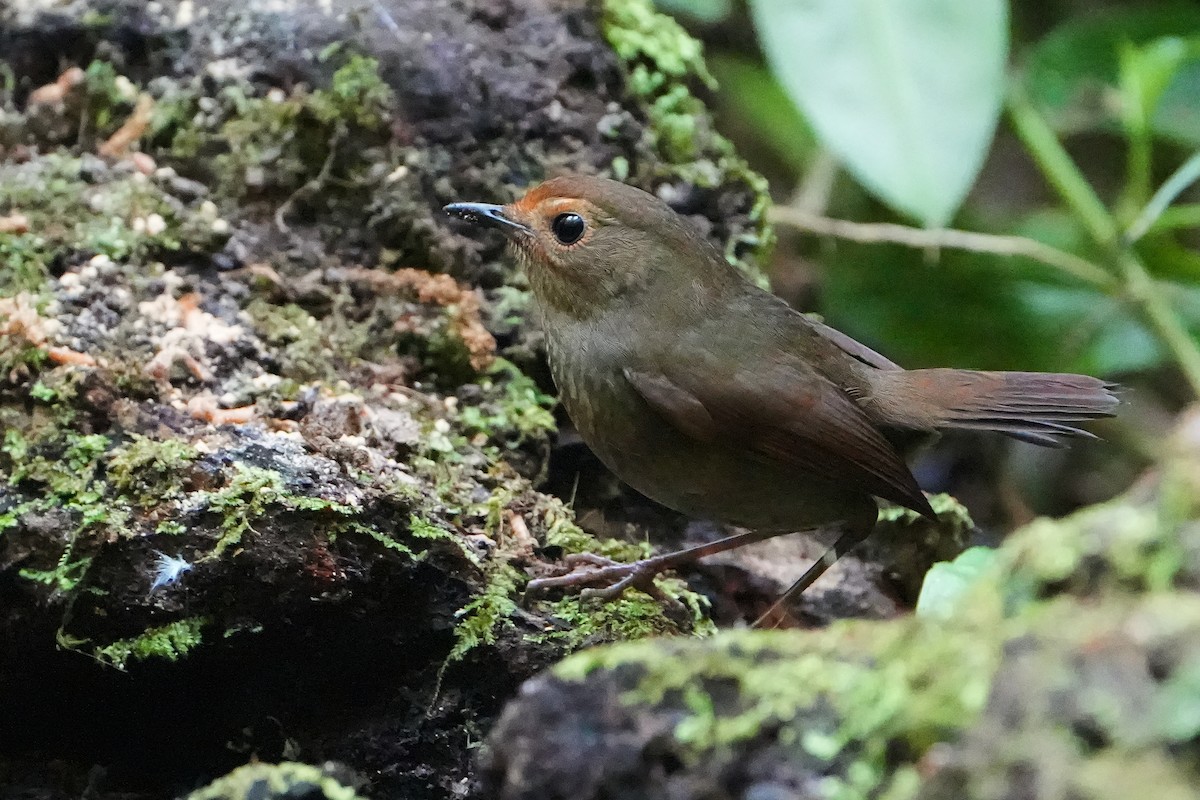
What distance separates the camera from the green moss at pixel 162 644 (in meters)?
2.10

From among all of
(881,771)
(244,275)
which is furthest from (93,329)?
(881,771)

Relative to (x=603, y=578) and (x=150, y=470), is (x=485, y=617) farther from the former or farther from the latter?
(x=150, y=470)

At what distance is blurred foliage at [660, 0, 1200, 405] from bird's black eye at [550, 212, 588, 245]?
0.77 m

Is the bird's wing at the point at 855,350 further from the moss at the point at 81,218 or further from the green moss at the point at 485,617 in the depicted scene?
the moss at the point at 81,218

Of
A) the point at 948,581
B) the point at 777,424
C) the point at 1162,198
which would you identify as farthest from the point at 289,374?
the point at 1162,198

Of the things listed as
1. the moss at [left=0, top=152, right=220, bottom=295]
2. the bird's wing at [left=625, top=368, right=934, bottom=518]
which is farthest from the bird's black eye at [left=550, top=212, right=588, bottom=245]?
the moss at [left=0, top=152, right=220, bottom=295]

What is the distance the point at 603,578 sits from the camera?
254 cm

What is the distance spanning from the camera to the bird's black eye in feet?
9.39

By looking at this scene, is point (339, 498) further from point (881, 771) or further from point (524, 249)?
point (881, 771)

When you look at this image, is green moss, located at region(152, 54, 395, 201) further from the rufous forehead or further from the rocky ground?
the rufous forehead

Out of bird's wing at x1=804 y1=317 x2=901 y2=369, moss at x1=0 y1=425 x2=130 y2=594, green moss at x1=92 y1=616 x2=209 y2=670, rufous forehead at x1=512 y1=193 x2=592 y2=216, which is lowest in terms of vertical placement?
green moss at x1=92 y1=616 x2=209 y2=670

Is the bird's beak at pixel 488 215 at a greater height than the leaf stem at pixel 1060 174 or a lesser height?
lesser

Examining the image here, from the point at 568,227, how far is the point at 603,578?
91 cm

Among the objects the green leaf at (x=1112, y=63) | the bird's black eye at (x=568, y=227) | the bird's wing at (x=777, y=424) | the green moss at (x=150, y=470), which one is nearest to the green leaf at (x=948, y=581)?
the bird's wing at (x=777, y=424)
